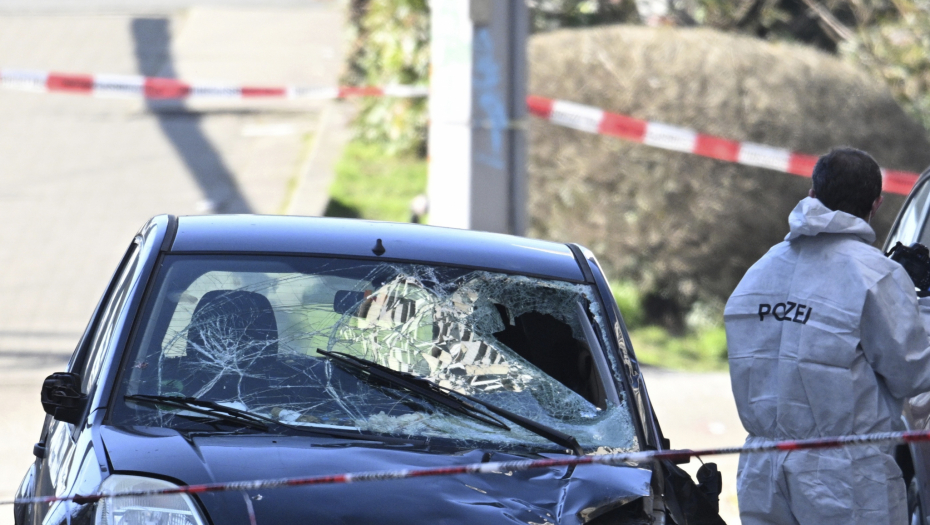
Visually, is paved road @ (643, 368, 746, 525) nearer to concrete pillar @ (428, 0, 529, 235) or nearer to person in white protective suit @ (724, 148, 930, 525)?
concrete pillar @ (428, 0, 529, 235)

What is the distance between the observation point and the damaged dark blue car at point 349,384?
2662 mm

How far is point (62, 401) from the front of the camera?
3.02 metres

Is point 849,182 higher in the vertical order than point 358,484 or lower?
higher

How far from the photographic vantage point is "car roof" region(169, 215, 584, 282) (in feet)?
11.3

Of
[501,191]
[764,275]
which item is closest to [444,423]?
[764,275]

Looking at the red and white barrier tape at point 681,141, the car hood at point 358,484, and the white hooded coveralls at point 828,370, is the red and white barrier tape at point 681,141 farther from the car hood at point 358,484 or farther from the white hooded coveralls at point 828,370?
the car hood at point 358,484

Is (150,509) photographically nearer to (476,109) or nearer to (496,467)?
(496,467)

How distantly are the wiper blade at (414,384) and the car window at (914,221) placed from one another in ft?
7.83

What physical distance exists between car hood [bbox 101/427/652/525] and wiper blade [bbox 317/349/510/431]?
19 centimetres

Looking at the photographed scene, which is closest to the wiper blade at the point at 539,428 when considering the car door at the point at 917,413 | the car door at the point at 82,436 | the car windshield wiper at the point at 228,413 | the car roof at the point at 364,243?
the car windshield wiper at the point at 228,413

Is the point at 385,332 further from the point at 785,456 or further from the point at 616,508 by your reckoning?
the point at 785,456

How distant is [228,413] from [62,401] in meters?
0.45

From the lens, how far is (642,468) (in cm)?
299

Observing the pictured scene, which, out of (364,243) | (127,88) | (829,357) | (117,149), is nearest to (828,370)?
(829,357)
